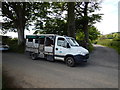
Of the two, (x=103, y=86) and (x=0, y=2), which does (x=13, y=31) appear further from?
(x=103, y=86)

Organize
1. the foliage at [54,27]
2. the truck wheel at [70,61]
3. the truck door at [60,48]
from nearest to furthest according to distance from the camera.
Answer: the truck wheel at [70,61] → the truck door at [60,48] → the foliage at [54,27]

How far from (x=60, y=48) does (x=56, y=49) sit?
42 centimetres

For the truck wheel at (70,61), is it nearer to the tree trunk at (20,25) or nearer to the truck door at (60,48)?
the truck door at (60,48)

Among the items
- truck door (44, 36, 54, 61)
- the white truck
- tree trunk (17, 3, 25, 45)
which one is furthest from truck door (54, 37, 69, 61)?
tree trunk (17, 3, 25, 45)

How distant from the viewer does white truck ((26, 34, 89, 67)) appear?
7.50 metres

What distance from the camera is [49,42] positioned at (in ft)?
28.9

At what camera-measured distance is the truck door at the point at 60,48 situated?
25.9 feet

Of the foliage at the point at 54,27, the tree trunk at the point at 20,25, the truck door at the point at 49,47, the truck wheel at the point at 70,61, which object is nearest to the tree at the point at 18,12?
the tree trunk at the point at 20,25

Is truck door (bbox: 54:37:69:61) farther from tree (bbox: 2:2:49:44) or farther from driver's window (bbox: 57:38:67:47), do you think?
tree (bbox: 2:2:49:44)

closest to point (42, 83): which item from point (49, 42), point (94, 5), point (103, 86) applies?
point (103, 86)

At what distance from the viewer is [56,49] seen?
8.32 metres

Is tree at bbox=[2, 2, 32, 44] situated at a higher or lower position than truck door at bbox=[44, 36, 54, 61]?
higher

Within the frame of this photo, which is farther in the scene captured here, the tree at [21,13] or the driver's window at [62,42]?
the tree at [21,13]

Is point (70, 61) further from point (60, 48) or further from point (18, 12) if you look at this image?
point (18, 12)
